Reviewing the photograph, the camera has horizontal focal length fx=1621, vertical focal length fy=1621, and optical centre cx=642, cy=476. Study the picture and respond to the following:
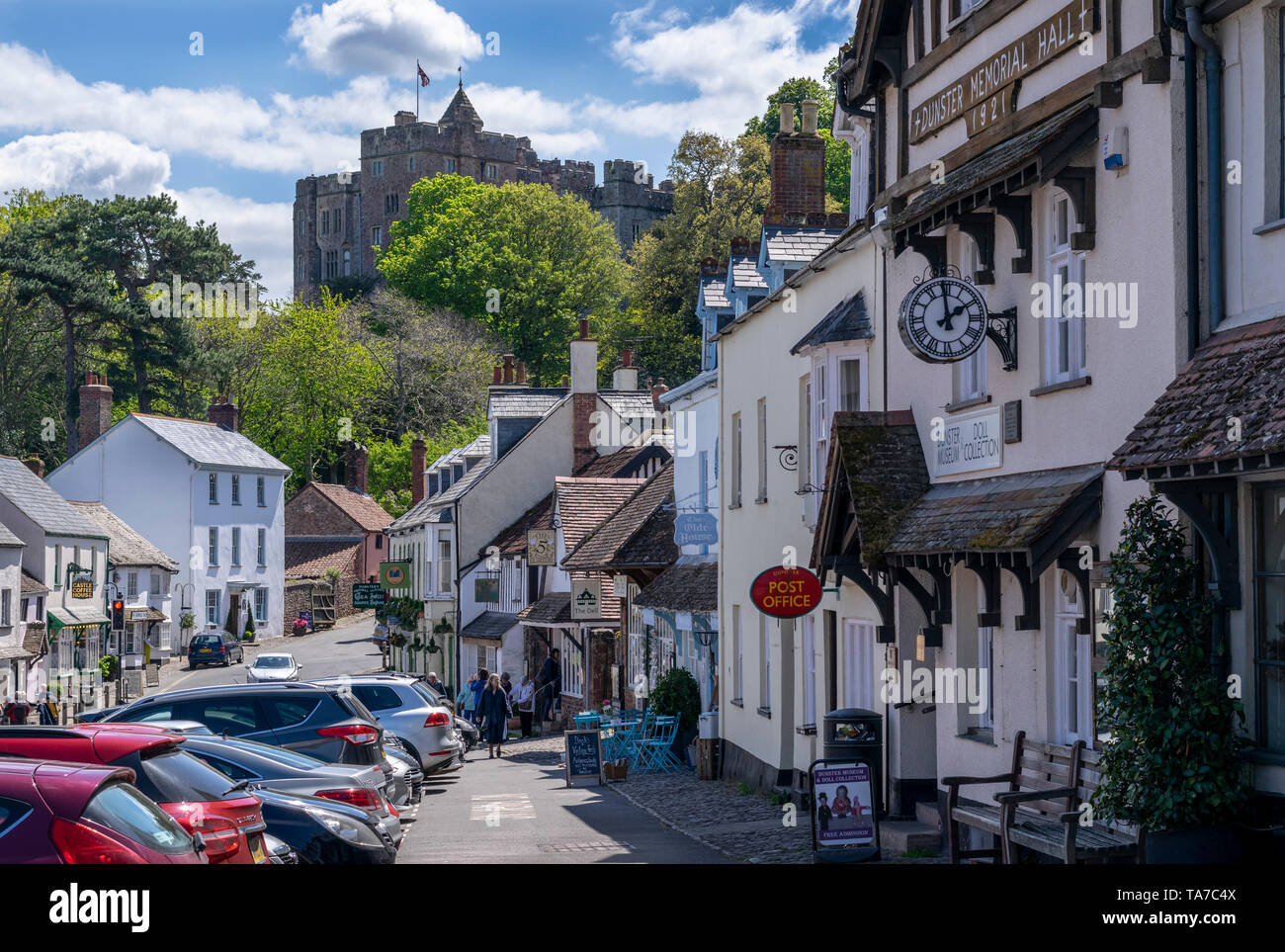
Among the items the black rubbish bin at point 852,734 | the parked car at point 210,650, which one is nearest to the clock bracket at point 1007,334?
the black rubbish bin at point 852,734

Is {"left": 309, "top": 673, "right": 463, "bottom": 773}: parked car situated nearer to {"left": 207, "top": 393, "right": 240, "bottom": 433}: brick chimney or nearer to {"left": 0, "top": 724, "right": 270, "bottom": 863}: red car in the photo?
{"left": 0, "top": 724, "right": 270, "bottom": 863}: red car

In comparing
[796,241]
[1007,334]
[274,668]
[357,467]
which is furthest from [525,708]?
[357,467]

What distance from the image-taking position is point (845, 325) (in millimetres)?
18438

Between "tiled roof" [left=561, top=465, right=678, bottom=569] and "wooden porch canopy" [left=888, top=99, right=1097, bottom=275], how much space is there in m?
16.7

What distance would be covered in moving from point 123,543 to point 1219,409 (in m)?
61.5

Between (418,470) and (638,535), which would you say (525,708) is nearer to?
(638,535)

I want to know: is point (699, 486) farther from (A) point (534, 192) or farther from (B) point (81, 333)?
(A) point (534, 192)

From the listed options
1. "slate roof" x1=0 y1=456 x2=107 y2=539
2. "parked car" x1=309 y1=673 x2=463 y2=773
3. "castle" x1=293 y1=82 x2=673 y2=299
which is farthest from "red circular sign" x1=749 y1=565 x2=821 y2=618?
"castle" x1=293 y1=82 x2=673 y2=299

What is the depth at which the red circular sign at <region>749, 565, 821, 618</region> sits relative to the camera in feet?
59.0

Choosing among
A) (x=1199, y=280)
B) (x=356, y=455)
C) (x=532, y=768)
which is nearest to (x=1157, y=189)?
(x=1199, y=280)

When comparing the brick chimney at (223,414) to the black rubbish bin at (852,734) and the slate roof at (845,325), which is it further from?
the black rubbish bin at (852,734)

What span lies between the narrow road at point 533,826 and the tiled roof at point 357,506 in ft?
186
